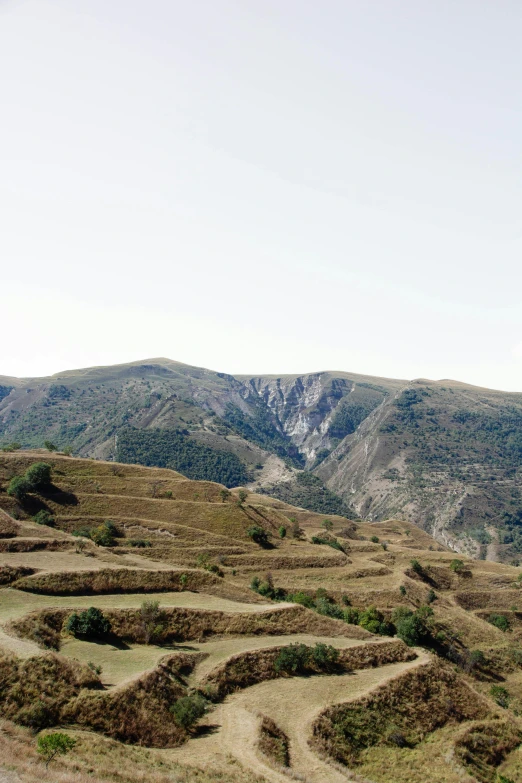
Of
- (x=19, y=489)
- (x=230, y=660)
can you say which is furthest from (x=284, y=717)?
(x=19, y=489)

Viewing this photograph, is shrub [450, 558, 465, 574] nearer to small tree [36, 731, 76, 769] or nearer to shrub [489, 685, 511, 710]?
shrub [489, 685, 511, 710]

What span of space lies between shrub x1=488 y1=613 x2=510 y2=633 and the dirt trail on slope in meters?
39.8

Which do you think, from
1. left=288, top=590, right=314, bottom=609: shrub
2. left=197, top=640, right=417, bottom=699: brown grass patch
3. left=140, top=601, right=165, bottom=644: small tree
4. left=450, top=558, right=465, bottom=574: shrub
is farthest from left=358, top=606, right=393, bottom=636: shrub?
left=450, top=558, right=465, bottom=574: shrub

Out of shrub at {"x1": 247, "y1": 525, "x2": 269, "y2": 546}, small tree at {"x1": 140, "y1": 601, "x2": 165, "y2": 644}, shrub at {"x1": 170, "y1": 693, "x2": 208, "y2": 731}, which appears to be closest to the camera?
shrub at {"x1": 170, "y1": 693, "x2": 208, "y2": 731}

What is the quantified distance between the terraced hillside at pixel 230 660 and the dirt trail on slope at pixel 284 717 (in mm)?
148

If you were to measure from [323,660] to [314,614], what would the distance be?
9854 millimetres

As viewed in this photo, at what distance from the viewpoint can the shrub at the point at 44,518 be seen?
255 feet

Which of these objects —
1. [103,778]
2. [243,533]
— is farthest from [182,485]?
[103,778]

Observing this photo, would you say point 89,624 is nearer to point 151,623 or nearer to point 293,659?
point 151,623

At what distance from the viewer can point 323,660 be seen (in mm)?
43844

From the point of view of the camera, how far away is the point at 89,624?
40.3 meters

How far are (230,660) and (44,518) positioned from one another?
4989 cm

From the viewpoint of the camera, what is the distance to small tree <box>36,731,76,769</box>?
72.1 ft

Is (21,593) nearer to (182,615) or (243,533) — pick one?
(182,615)
